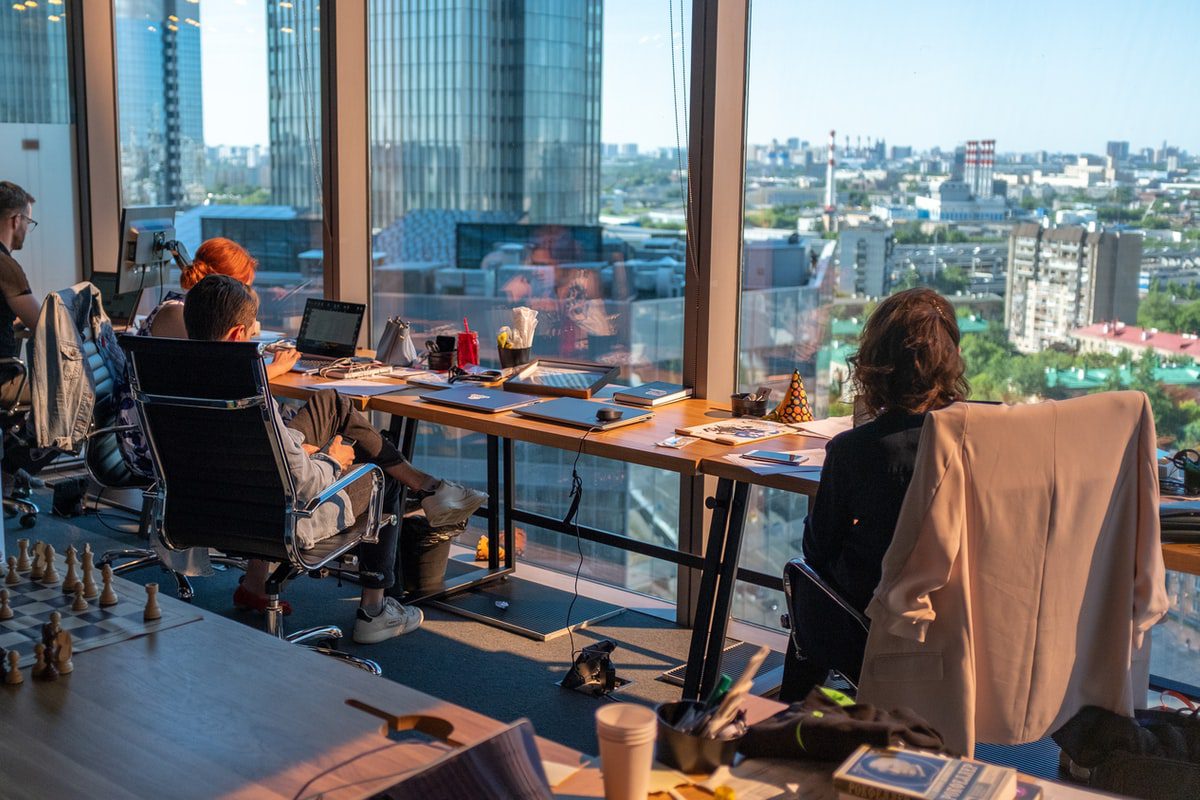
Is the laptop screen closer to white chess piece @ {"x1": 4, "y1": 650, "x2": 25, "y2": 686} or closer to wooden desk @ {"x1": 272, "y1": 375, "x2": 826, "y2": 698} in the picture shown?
wooden desk @ {"x1": 272, "y1": 375, "x2": 826, "y2": 698}

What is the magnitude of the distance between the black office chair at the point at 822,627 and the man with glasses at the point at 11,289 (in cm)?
390

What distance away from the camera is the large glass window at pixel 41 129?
6.27 meters

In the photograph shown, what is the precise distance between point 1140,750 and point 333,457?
2268 millimetres

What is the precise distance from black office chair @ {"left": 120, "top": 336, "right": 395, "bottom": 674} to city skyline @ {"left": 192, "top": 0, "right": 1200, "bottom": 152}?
6.01ft

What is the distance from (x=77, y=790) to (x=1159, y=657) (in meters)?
2.97

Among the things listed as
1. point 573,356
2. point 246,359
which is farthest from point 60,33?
point 246,359

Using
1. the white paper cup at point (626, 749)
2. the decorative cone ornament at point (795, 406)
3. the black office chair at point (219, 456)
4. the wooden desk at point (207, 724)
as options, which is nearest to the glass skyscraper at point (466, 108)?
the decorative cone ornament at point (795, 406)

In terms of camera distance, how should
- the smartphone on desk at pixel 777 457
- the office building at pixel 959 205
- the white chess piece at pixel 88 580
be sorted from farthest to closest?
the office building at pixel 959 205, the smartphone on desk at pixel 777 457, the white chess piece at pixel 88 580

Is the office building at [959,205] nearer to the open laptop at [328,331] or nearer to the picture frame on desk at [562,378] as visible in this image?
the picture frame on desk at [562,378]

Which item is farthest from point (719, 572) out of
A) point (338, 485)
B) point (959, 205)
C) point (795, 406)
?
point (959, 205)

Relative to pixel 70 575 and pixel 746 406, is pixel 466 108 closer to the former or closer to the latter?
pixel 746 406

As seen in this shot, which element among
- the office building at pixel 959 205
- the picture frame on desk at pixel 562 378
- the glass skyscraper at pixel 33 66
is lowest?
the picture frame on desk at pixel 562 378

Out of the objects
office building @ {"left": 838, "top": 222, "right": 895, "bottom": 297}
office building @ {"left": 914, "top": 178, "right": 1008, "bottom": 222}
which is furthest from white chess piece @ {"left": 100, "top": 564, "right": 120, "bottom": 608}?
office building @ {"left": 914, "top": 178, "right": 1008, "bottom": 222}

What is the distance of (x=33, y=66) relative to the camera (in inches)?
251
